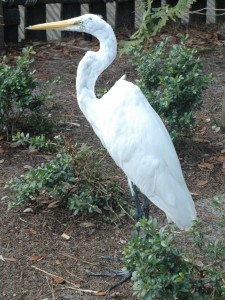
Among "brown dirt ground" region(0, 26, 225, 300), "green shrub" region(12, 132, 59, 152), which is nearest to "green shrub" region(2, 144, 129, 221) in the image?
"brown dirt ground" region(0, 26, 225, 300)

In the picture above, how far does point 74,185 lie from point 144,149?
819 mm

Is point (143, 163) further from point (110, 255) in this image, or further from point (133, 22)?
point (133, 22)

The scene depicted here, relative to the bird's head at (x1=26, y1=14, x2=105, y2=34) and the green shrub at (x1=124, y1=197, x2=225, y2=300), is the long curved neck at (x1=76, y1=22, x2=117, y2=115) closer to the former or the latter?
the bird's head at (x1=26, y1=14, x2=105, y2=34)

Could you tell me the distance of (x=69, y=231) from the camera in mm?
4785

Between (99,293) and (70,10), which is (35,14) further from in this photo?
(99,293)

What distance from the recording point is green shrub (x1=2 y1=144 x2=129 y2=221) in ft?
15.8

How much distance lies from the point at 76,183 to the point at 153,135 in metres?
0.85

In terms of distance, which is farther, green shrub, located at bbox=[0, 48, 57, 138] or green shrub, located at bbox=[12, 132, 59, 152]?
green shrub, located at bbox=[0, 48, 57, 138]

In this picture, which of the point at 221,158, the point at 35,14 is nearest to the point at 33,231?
the point at 221,158

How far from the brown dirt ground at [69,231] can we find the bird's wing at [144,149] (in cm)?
55

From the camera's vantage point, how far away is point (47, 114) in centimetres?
643

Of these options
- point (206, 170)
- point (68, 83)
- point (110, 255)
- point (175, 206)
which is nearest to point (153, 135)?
point (175, 206)

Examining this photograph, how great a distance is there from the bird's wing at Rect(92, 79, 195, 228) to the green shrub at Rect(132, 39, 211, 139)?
1.09m

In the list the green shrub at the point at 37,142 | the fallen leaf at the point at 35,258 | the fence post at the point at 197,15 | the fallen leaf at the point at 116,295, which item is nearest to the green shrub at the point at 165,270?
the fallen leaf at the point at 116,295
